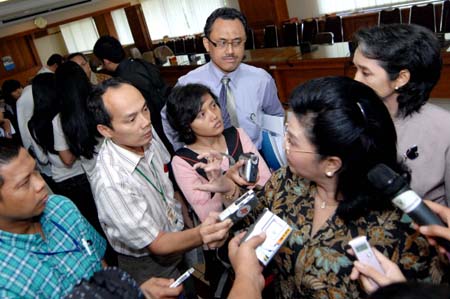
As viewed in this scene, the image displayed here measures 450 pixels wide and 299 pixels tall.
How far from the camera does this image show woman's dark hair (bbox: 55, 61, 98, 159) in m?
2.17

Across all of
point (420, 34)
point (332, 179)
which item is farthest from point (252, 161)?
point (420, 34)

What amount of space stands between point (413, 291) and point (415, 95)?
109 cm

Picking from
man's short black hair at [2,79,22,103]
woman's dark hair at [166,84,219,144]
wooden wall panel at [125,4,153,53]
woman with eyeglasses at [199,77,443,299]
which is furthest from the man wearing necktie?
wooden wall panel at [125,4,153,53]

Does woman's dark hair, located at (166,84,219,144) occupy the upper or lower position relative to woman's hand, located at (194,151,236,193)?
upper

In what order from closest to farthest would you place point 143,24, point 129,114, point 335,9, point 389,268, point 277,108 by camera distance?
1. point 389,268
2. point 129,114
3. point 277,108
4. point 335,9
5. point 143,24

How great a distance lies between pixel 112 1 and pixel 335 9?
7.66 m

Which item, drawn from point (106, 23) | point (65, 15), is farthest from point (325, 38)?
point (106, 23)

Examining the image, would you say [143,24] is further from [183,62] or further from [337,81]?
[337,81]

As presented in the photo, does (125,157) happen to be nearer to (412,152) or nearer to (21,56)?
(412,152)

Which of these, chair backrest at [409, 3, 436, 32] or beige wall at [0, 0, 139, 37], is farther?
beige wall at [0, 0, 139, 37]

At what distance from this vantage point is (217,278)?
1.72 m

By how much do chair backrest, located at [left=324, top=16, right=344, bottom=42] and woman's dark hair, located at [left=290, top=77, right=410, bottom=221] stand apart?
6624 millimetres

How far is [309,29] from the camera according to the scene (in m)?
7.37

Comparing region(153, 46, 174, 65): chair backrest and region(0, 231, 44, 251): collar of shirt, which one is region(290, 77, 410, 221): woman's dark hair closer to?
region(0, 231, 44, 251): collar of shirt
